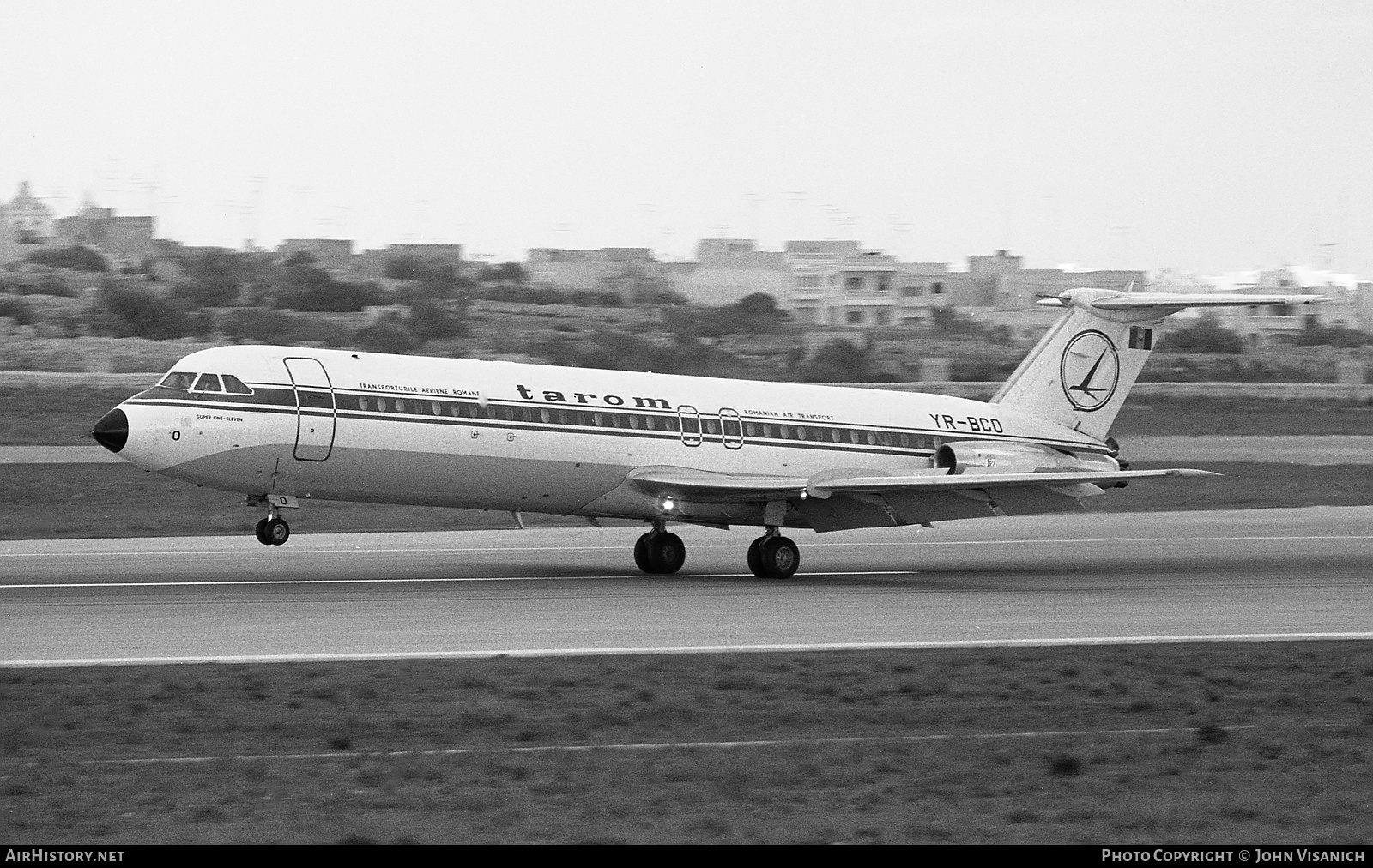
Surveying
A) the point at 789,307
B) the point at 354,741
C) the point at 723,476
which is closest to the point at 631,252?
the point at 789,307

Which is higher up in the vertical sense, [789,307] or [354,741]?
[789,307]

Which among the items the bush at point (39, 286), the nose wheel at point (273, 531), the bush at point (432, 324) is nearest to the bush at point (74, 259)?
the bush at point (39, 286)

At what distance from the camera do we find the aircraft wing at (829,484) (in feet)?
86.3

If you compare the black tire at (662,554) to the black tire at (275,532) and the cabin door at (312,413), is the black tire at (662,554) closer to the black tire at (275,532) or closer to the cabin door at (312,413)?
the cabin door at (312,413)

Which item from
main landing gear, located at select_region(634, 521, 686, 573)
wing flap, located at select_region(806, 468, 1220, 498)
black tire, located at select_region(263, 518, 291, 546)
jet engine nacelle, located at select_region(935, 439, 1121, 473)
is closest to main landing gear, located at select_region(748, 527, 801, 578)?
wing flap, located at select_region(806, 468, 1220, 498)

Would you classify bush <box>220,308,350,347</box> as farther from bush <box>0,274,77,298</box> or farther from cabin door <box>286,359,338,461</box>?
cabin door <box>286,359,338,461</box>

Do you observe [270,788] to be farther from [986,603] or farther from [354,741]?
[986,603]

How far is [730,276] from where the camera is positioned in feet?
522

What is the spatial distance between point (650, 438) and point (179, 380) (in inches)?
285

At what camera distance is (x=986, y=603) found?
22688mm

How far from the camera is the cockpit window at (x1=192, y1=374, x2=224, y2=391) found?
2408 centimetres

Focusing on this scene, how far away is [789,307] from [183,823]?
13492 centimetres

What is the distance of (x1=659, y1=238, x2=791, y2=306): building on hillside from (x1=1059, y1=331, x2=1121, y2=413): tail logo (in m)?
106
